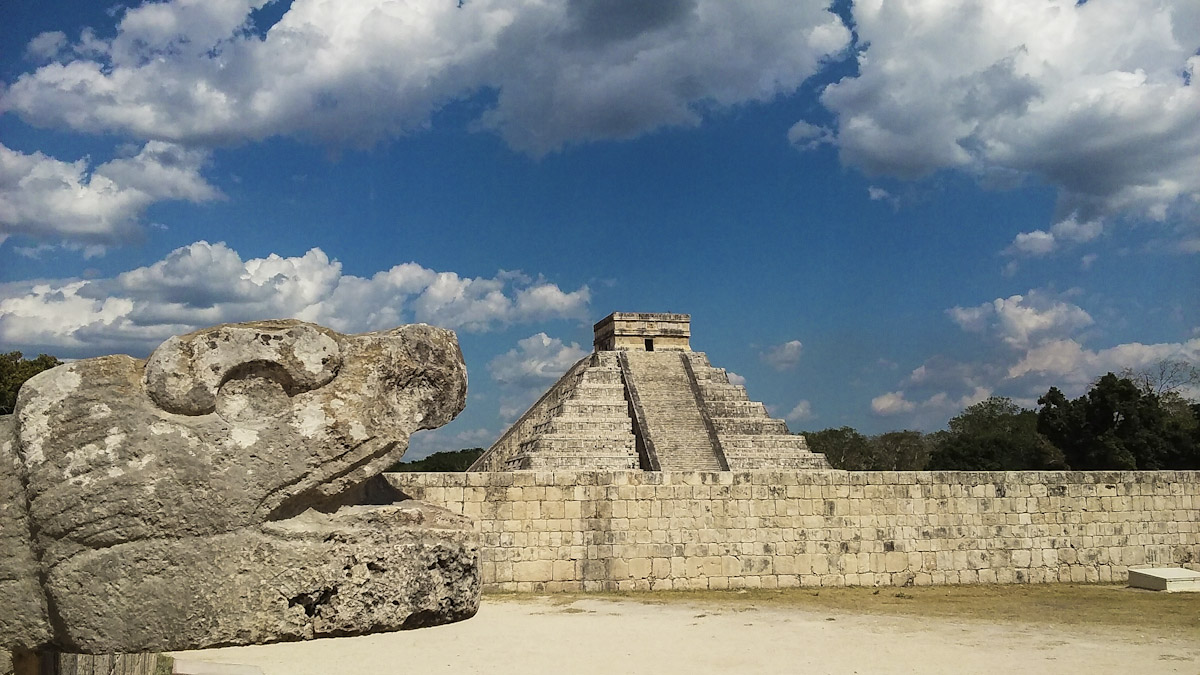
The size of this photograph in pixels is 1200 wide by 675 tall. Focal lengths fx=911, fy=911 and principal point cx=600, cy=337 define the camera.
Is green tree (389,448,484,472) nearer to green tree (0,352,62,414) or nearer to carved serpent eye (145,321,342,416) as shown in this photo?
green tree (0,352,62,414)

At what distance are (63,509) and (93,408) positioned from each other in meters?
0.26

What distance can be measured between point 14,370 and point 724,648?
61.6 feet

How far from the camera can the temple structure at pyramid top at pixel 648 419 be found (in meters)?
22.5

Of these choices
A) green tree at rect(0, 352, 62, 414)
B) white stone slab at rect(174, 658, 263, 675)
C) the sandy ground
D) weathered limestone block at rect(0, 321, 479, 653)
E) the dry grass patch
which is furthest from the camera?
green tree at rect(0, 352, 62, 414)

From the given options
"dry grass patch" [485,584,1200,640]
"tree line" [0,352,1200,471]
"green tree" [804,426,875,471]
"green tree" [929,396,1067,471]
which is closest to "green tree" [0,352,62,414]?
"tree line" [0,352,1200,471]

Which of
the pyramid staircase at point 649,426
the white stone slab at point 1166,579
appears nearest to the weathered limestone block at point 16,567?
the white stone slab at point 1166,579

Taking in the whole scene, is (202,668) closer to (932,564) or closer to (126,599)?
(126,599)

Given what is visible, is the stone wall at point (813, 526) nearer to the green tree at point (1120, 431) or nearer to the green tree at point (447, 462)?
the green tree at point (1120, 431)

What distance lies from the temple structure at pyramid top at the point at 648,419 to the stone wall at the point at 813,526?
7.62 meters

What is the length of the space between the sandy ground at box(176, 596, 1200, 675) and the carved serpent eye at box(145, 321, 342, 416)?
185 inches

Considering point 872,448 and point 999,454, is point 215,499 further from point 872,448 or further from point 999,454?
point 872,448

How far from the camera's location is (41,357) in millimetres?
20547

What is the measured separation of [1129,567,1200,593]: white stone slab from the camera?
39.3 ft

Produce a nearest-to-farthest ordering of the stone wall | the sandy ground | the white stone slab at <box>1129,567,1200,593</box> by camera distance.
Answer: the sandy ground → the stone wall → the white stone slab at <box>1129,567,1200,593</box>
